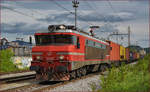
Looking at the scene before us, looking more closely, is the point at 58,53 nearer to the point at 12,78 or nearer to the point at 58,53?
the point at 58,53

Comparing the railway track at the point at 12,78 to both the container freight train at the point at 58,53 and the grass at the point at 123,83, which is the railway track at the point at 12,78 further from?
the grass at the point at 123,83

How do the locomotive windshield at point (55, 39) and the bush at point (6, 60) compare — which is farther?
the bush at point (6, 60)

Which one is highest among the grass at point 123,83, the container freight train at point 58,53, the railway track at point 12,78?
the container freight train at point 58,53

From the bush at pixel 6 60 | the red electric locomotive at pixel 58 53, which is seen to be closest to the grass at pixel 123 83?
the red electric locomotive at pixel 58 53

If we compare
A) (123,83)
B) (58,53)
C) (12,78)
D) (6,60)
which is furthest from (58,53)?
(6,60)

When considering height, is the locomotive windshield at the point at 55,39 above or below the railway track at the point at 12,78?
above

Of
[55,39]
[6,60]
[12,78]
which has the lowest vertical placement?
[12,78]

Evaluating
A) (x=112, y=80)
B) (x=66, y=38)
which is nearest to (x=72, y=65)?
(x=66, y=38)

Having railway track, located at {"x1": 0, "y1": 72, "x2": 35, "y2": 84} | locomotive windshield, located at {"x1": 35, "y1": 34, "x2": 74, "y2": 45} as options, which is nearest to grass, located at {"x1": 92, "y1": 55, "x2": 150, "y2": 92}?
locomotive windshield, located at {"x1": 35, "y1": 34, "x2": 74, "y2": 45}

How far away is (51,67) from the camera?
1310 cm

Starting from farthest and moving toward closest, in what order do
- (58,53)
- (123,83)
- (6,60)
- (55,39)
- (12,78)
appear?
(6,60) < (12,78) < (55,39) < (58,53) < (123,83)

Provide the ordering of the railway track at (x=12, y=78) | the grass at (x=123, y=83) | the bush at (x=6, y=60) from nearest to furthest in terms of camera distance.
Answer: the grass at (x=123, y=83) < the railway track at (x=12, y=78) < the bush at (x=6, y=60)

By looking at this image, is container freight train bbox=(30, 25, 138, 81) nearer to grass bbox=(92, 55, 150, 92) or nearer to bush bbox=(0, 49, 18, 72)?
grass bbox=(92, 55, 150, 92)

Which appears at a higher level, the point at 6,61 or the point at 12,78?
the point at 6,61
